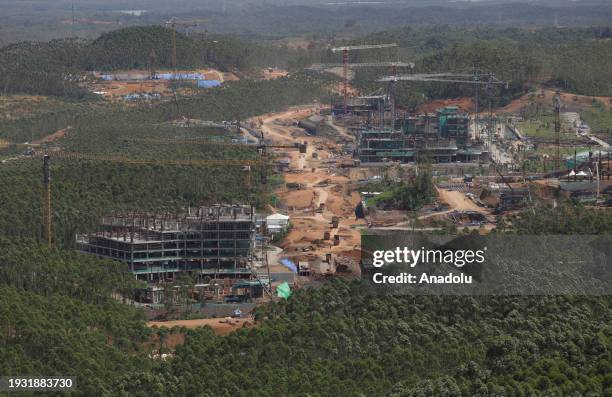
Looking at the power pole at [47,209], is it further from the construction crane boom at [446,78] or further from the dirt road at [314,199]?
the construction crane boom at [446,78]

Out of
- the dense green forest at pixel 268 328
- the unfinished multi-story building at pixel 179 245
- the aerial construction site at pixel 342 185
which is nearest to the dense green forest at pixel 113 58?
the aerial construction site at pixel 342 185

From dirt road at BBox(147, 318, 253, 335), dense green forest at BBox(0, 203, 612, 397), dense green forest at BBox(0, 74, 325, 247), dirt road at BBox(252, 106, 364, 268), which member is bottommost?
dirt road at BBox(252, 106, 364, 268)

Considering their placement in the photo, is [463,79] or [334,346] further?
[463,79]

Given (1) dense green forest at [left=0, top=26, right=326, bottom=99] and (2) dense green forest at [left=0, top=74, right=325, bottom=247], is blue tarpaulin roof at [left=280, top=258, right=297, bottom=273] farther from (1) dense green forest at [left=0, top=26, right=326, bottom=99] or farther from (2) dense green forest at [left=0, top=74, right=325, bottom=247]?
(1) dense green forest at [left=0, top=26, right=326, bottom=99]

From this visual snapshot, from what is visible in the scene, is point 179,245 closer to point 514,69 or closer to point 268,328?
point 268,328

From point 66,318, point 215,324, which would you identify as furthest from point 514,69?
point 66,318

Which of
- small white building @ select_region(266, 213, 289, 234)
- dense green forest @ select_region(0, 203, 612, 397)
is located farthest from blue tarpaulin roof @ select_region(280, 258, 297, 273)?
dense green forest @ select_region(0, 203, 612, 397)
